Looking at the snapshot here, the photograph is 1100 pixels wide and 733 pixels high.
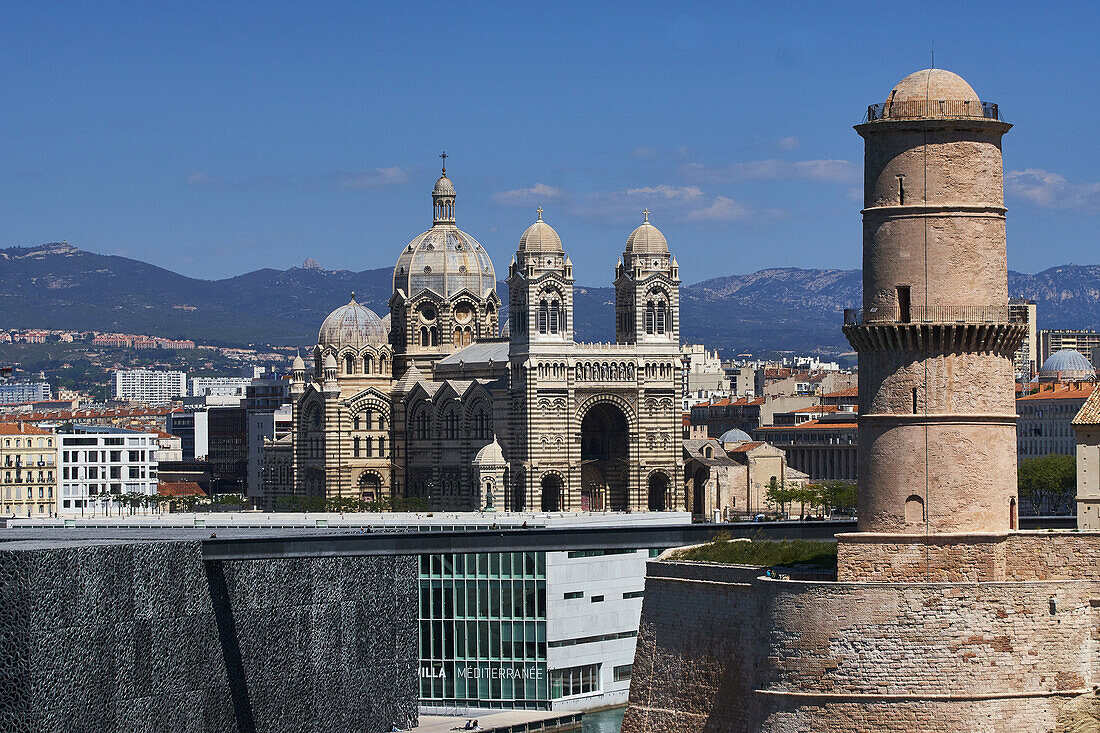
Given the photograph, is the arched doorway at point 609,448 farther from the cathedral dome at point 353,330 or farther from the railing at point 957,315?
the railing at point 957,315

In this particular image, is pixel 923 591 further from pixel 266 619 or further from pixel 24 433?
pixel 24 433

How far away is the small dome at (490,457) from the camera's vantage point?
135 m

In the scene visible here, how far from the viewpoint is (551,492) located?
447 ft

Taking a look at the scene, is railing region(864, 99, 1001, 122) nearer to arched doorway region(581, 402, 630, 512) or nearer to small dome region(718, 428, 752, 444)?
arched doorway region(581, 402, 630, 512)

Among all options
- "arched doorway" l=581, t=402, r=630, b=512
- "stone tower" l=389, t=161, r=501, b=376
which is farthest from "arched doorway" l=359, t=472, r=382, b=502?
"arched doorway" l=581, t=402, r=630, b=512

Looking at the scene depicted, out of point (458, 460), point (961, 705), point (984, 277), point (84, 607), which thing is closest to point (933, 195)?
point (984, 277)

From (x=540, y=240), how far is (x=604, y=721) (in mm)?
61112

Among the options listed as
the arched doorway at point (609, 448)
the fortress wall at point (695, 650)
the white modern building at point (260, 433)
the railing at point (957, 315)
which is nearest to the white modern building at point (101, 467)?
the white modern building at point (260, 433)

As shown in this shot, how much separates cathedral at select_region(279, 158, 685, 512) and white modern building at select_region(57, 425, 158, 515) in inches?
385

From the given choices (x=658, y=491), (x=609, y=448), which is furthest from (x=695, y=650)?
(x=609, y=448)

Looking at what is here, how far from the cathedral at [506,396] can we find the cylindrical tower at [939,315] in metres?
81.1

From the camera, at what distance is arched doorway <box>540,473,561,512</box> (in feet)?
443

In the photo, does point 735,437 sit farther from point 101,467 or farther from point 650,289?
point 101,467

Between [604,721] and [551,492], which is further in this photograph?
[551,492]
